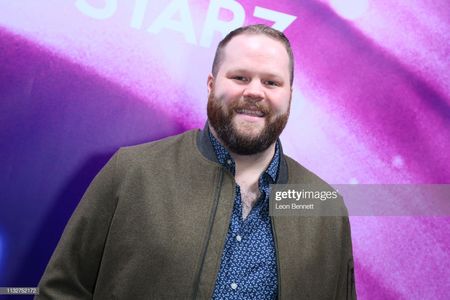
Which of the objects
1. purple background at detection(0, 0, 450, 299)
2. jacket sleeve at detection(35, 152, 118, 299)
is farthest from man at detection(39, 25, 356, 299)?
purple background at detection(0, 0, 450, 299)

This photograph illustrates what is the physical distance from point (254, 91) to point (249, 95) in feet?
0.05

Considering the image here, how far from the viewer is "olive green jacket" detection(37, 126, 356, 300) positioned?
1.18m

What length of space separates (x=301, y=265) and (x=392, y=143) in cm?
59

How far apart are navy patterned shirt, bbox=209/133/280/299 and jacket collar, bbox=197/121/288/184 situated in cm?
2

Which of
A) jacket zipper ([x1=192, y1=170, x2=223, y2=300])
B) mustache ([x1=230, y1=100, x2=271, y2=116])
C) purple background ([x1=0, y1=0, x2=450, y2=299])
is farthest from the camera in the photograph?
purple background ([x1=0, y1=0, x2=450, y2=299])

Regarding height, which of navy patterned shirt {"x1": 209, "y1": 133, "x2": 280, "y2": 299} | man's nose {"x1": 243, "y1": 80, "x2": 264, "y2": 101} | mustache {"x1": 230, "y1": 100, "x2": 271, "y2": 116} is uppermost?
man's nose {"x1": 243, "y1": 80, "x2": 264, "y2": 101}

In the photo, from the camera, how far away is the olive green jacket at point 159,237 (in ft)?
3.87

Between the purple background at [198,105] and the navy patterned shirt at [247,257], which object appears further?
the purple background at [198,105]

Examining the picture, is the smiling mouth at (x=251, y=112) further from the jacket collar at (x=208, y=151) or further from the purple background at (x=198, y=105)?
the purple background at (x=198, y=105)

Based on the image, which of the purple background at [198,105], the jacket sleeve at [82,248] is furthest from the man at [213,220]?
the purple background at [198,105]

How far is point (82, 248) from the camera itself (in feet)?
4.01

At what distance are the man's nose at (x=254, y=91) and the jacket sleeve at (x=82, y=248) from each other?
15.4 inches

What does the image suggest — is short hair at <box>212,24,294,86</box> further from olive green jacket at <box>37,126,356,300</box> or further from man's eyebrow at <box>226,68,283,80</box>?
olive green jacket at <box>37,126,356,300</box>

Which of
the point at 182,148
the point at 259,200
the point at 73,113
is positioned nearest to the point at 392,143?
the point at 259,200
